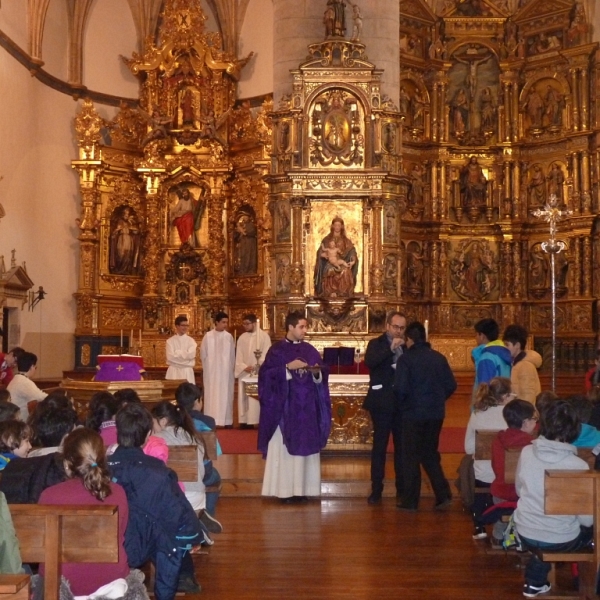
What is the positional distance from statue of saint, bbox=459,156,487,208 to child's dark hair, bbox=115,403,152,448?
18.4 m

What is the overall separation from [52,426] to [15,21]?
17.8 m

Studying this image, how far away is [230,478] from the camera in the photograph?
35.3 ft

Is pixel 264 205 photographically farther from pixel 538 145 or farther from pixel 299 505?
pixel 299 505

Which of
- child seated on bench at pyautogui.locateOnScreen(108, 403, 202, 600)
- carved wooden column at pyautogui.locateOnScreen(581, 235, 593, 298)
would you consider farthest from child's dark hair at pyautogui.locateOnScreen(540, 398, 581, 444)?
carved wooden column at pyautogui.locateOnScreen(581, 235, 593, 298)

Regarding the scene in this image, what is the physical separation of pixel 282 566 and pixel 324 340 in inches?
425

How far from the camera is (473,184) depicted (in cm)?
2323

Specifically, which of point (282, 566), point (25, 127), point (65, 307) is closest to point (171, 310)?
point (65, 307)

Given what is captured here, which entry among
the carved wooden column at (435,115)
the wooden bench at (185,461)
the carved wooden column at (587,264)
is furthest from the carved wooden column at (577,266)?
the wooden bench at (185,461)

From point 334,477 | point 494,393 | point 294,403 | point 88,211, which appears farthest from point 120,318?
point 494,393

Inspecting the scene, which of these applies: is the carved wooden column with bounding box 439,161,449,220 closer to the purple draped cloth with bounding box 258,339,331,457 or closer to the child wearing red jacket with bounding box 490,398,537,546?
the purple draped cloth with bounding box 258,339,331,457

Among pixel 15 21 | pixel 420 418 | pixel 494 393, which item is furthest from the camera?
pixel 15 21

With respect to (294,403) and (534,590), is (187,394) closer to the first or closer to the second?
(294,403)

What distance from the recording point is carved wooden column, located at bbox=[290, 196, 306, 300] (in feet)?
59.2

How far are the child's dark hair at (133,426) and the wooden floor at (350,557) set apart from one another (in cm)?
143
